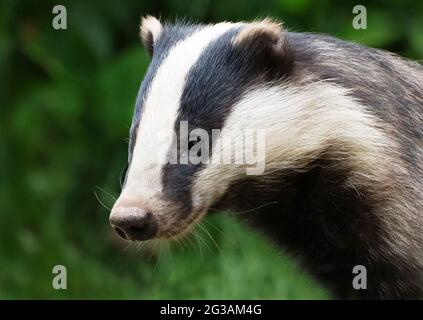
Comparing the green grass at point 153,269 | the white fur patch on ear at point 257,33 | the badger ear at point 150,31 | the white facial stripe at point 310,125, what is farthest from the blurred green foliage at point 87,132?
the white fur patch on ear at point 257,33

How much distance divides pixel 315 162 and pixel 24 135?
314cm

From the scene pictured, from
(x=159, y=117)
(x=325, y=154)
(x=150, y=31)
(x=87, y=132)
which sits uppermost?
(x=87, y=132)

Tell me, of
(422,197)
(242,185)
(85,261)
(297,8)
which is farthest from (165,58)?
(85,261)

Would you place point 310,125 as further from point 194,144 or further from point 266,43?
point 194,144

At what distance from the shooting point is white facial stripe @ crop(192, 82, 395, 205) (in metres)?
3.08

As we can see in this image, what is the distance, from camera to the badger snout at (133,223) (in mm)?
2789

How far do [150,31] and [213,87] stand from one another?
0.57 m

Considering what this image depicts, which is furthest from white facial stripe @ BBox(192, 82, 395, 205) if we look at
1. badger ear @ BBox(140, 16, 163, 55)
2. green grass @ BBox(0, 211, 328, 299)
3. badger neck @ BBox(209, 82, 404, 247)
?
green grass @ BBox(0, 211, 328, 299)

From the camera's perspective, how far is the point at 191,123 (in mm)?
2963

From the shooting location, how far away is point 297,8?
17.5 ft

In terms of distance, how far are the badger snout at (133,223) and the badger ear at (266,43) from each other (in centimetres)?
68

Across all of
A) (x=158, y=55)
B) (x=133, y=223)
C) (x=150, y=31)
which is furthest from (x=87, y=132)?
(x=133, y=223)

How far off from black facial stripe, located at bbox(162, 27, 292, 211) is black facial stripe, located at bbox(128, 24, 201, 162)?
0.15m
